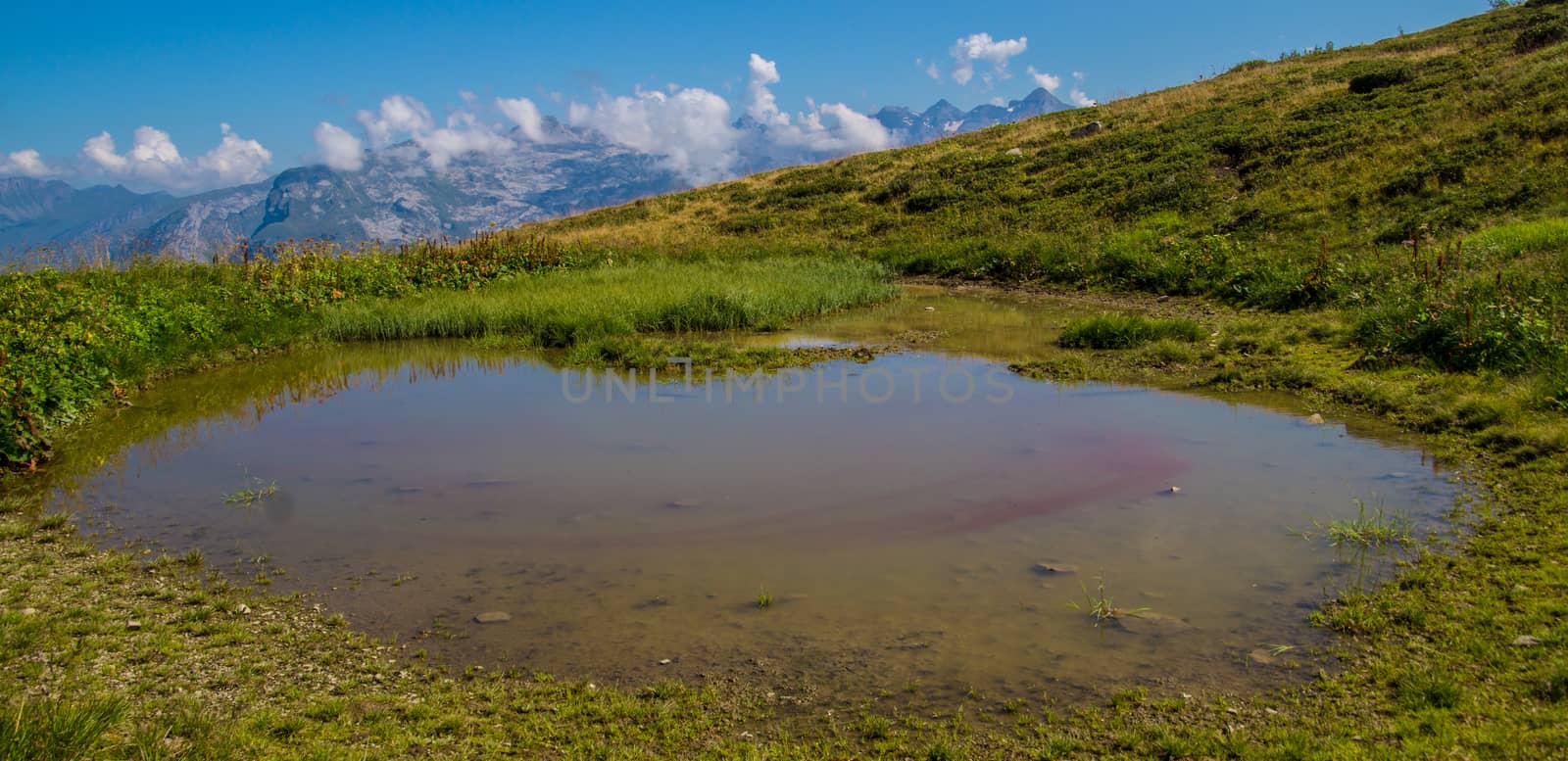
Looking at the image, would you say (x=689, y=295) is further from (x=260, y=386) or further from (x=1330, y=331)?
(x=1330, y=331)

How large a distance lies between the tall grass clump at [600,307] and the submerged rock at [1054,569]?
464 inches

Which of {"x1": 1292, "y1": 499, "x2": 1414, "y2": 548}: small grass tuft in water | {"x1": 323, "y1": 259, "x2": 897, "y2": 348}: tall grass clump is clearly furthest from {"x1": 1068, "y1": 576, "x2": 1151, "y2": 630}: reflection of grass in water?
{"x1": 323, "y1": 259, "x2": 897, "y2": 348}: tall grass clump

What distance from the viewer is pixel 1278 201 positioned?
1025 inches

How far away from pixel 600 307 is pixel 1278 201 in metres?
18.7

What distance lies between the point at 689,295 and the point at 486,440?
1046 centimetres

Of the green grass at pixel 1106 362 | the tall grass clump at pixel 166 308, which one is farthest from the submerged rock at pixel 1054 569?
the tall grass clump at pixel 166 308

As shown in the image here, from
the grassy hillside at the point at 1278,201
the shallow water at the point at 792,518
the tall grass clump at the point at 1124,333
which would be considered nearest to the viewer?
the shallow water at the point at 792,518

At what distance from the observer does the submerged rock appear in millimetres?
6676

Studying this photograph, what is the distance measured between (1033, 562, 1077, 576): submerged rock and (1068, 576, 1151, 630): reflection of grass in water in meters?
0.35

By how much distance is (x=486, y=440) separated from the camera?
35.1ft

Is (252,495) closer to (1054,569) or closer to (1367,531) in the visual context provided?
(1054,569)

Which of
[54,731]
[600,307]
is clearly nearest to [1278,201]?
[600,307]

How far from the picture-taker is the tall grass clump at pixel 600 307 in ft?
61.2

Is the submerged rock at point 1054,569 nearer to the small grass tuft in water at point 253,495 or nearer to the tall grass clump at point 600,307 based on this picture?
the small grass tuft in water at point 253,495
